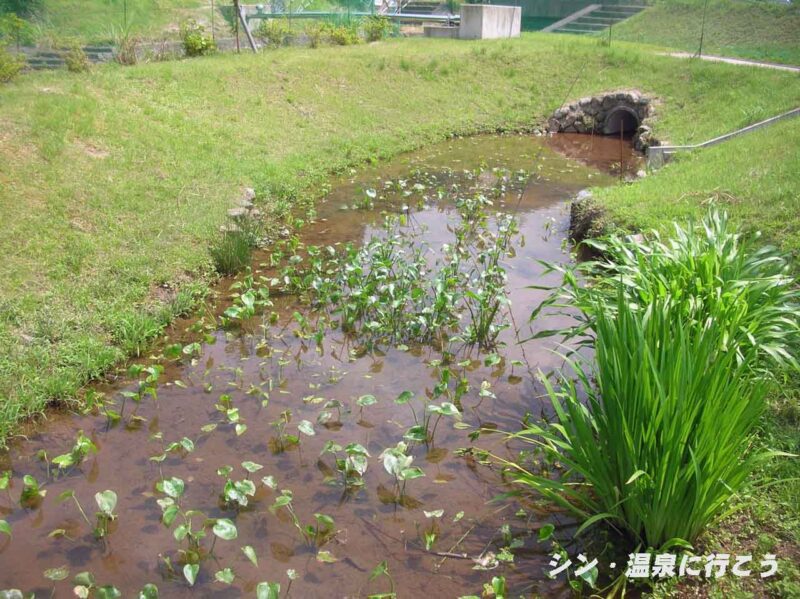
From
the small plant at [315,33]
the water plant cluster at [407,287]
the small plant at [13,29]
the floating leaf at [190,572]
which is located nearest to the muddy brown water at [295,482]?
the floating leaf at [190,572]

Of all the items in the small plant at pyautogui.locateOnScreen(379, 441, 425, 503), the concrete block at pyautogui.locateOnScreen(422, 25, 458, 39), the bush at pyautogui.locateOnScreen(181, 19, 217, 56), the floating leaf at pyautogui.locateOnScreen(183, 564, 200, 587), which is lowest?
the floating leaf at pyautogui.locateOnScreen(183, 564, 200, 587)

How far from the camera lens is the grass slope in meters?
19.2

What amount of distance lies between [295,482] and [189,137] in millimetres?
7930

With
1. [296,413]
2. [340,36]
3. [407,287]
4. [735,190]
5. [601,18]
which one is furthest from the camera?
[601,18]

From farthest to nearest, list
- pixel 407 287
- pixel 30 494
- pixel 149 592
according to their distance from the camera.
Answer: pixel 407 287 < pixel 30 494 < pixel 149 592

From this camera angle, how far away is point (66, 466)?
4547 millimetres

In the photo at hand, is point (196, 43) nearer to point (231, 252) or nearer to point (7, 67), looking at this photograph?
point (7, 67)

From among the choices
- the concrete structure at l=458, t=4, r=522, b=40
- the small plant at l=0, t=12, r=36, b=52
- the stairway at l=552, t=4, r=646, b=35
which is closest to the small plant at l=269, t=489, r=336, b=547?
the small plant at l=0, t=12, r=36, b=52

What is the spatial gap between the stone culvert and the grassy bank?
1.95ft

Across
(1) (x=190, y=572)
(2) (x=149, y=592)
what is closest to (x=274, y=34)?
(1) (x=190, y=572)

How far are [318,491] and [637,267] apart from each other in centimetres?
280

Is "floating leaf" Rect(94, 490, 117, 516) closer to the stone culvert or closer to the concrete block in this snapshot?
the stone culvert

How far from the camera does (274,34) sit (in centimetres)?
1808

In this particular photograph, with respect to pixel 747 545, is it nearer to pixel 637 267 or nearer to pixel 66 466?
pixel 637 267
